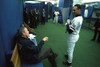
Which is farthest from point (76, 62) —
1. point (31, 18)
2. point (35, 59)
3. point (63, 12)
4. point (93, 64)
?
point (63, 12)

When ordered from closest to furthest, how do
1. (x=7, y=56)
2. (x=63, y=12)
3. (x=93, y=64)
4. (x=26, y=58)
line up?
(x=7, y=56)
(x=26, y=58)
(x=93, y=64)
(x=63, y=12)

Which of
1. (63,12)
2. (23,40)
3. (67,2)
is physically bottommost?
(23,40)

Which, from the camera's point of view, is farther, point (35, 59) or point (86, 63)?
point (86, 63)

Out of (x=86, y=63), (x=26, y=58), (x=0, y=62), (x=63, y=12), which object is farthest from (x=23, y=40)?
(x=63, y=12)

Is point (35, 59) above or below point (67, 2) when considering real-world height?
below

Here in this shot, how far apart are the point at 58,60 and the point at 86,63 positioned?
0.80m

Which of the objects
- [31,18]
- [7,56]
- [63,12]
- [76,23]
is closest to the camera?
[7,56]

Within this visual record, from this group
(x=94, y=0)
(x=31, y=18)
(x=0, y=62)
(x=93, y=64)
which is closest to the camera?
(x=0, y=62)

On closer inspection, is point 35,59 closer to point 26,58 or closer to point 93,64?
point 26,58

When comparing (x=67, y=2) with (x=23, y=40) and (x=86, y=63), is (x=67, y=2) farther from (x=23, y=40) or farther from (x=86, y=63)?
(x=23, y=40)

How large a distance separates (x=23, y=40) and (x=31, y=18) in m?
Answer: 5.04

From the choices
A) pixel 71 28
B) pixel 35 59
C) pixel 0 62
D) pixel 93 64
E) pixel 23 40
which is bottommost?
pixel 93 64

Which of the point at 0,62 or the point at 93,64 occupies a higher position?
the point at 0,62

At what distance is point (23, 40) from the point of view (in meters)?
1.68
